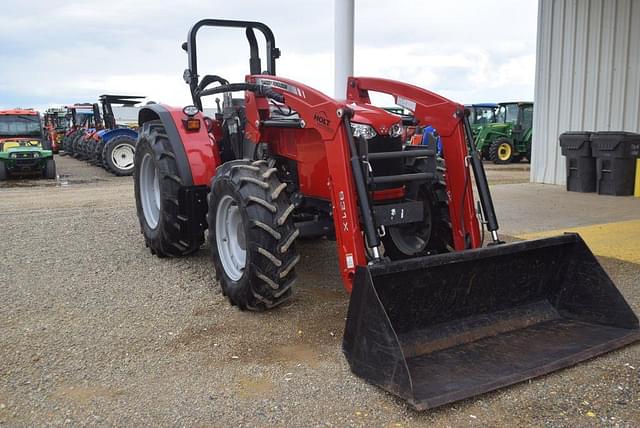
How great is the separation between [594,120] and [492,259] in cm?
950

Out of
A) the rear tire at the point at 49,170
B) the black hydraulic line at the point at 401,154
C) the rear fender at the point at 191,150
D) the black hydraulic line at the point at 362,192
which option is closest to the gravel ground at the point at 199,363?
the black hydraulic line at the point at 362,192

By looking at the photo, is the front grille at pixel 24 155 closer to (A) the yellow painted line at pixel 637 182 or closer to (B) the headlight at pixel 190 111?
(B) the headlight at pixel 190 111

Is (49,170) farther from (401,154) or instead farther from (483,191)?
(483,191)

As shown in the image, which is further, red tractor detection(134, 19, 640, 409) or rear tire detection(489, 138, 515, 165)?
rear tire detection(489, 138, 515, 165)

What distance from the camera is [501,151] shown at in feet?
67.8

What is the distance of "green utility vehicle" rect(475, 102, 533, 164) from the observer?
67.3 ft

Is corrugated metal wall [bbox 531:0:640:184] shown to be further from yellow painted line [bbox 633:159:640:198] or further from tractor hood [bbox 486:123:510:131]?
tractor hood [bbox 486:123:510:131]

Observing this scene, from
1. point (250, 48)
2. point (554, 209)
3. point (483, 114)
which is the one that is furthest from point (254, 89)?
point (483, 114)

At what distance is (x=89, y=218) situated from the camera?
8602 millimetres

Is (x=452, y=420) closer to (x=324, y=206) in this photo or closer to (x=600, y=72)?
(x=324, y=206)

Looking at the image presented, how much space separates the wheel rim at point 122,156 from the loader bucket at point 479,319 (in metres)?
15.0

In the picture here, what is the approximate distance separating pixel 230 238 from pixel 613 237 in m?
4.71

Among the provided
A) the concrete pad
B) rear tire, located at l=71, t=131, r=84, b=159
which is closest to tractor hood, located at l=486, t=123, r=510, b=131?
the concrete pad

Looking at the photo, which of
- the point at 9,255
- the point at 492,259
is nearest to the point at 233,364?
the point at 492,259
